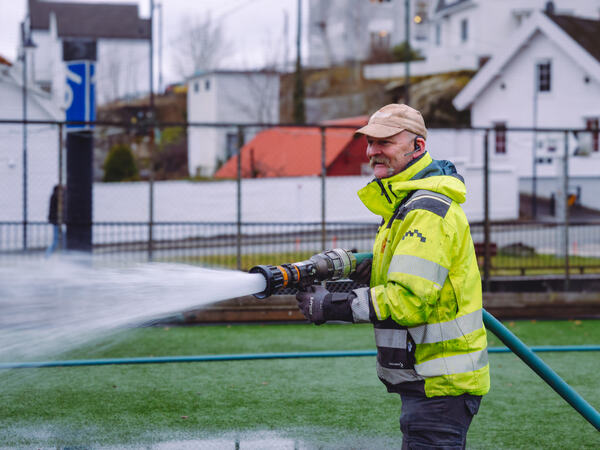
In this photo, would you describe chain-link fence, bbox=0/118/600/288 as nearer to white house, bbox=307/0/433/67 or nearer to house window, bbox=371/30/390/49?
white house, bbox=307/0/433/67

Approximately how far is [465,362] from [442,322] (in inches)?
7.8

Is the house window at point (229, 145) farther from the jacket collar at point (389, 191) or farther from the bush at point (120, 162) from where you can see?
the jacket collar at point (389, 191)

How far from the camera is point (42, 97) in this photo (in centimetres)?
2580

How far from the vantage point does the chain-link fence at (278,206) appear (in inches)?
442

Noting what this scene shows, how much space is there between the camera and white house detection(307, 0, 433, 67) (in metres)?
63.8

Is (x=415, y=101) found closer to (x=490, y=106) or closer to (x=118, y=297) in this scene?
(x=490, y=106)

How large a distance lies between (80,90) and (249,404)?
6444 mm

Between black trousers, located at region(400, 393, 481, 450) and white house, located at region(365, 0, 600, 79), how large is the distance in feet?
146

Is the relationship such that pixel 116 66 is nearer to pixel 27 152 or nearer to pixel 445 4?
pixel 445 4

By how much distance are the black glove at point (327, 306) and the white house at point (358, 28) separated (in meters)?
60.9

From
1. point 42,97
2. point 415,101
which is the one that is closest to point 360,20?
point 415,101

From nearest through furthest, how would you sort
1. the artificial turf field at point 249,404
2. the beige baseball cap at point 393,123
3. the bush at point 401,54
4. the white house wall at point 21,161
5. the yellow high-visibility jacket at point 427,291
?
the yellow high-visibility jacket at point 427,291
the beige baseball cap at point 393,123
the artificial turf field at point 249,404
the white house wall at point 21,161
the bush at point 401,54

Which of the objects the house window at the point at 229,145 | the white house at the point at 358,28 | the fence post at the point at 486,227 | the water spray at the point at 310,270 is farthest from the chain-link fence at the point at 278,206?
the white house at the point at 358,28

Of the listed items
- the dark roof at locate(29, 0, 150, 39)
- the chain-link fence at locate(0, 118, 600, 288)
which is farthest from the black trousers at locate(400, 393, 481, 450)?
the dark roof at locate(29, 0, 150, 39)
